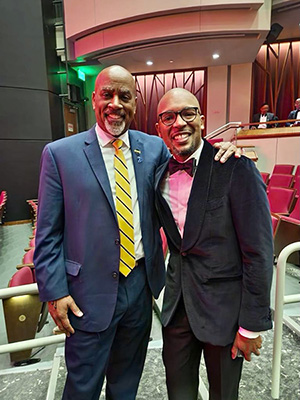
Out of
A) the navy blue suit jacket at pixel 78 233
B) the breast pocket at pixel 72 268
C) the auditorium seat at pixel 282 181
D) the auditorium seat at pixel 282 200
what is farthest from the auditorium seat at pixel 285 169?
the breast pocket at pixel 72 268

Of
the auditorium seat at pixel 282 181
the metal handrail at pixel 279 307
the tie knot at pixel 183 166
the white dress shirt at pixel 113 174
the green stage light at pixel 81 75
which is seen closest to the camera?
the tie knot at pixel 183 166

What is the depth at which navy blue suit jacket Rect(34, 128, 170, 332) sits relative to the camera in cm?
100

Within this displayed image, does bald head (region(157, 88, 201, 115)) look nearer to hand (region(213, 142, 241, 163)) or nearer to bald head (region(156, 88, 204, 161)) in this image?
bald head (region(156, 88, 204, 161))

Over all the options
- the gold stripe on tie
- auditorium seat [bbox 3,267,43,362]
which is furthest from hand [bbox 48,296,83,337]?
auditorium seat [bbox 3,267,43,362]

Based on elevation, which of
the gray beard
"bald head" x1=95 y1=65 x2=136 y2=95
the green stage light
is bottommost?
the gray beard

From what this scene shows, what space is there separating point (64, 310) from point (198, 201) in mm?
643

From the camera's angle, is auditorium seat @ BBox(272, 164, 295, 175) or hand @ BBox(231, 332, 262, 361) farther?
auditorium seat @ BBox(272, 164, 295, 175)

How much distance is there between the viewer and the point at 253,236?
0.87 m

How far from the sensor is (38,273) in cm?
100

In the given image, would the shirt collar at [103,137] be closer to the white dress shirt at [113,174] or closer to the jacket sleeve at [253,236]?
the white dress shirt at [113,174]

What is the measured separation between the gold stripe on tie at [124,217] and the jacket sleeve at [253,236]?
40cm

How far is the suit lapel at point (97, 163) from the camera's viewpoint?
1.02 meters

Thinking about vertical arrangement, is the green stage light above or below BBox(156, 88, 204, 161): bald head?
above

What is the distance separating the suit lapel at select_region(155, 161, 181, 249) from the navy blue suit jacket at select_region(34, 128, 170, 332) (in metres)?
0.18
